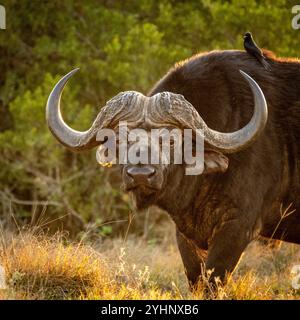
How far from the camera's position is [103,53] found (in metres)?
13.4

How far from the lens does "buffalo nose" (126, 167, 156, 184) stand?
5.61 metres

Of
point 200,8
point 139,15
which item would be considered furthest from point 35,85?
point 200,8

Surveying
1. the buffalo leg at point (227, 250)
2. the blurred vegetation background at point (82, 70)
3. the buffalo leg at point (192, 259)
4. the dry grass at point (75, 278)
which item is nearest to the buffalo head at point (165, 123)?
the buffalo leg at point (227, 250)

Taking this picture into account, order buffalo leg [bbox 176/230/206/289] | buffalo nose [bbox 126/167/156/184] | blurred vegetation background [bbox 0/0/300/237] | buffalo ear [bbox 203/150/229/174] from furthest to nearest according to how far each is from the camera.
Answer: blurred vegetation background [bbox 0/0/300/237]
buffalo leg [bbox 176/230/206/289]
buffalo ear [bbox 203/150/229/174]
buffalo nose [bbox 126/167/156/184]

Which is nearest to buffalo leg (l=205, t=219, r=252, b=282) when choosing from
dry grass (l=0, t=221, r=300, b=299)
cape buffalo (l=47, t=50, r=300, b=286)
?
cape buffalo (l=47, t=50, r=300, b=286)

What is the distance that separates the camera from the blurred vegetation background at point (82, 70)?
39.8 feet

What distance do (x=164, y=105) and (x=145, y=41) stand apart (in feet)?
20.3

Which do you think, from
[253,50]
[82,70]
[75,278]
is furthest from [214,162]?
[82,70]

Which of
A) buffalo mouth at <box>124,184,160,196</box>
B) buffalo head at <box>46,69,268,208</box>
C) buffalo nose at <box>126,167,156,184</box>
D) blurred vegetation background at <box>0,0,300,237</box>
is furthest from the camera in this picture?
blurred vegetation background at <box>0,0,300,237</box>

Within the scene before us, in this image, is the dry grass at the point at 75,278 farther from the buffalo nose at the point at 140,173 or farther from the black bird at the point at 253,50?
the black bird at the point at 253,50

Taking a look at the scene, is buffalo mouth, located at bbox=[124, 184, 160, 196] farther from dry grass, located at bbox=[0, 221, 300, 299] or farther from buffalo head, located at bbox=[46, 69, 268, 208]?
dry grass, located at bbox=[0, 221, 300, 299]

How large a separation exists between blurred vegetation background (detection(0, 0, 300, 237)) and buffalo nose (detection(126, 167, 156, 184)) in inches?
236

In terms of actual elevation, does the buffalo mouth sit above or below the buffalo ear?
below

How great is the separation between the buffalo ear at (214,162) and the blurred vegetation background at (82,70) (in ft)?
18.0
